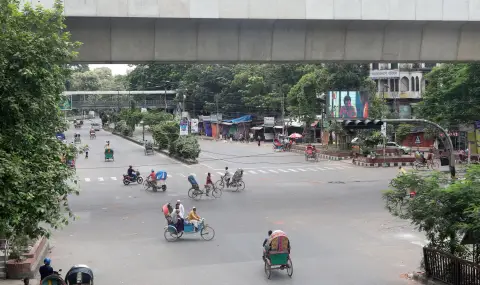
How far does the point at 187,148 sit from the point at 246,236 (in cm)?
2667

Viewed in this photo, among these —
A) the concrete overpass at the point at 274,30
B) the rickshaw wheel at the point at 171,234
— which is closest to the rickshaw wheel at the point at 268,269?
the rickshaw wheel at the point at 171,234

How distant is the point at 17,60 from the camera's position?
918cm

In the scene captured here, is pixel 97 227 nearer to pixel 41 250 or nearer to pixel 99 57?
pixel 41 250

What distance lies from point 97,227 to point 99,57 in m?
6.05

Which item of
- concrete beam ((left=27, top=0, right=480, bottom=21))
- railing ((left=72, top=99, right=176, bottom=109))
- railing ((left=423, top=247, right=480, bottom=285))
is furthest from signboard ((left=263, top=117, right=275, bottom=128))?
railing ((left=423, top=247, right=480, bottom=285))

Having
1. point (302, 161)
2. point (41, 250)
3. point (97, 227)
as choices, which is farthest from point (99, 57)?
point (302, 161)

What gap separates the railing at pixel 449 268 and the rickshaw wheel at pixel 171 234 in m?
7.56

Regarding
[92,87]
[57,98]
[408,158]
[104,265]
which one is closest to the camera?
[57,98]

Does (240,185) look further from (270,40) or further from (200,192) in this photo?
(270,40)

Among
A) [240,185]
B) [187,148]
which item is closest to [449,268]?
[240,185]

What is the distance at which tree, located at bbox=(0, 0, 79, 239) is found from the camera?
8.56m

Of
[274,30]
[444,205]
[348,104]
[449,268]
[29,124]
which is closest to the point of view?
[29,124]

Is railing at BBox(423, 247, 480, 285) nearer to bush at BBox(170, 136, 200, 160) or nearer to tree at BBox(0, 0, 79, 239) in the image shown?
tree at BBox(0, 0, 79, 239)

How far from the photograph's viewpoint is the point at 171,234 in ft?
55.6
